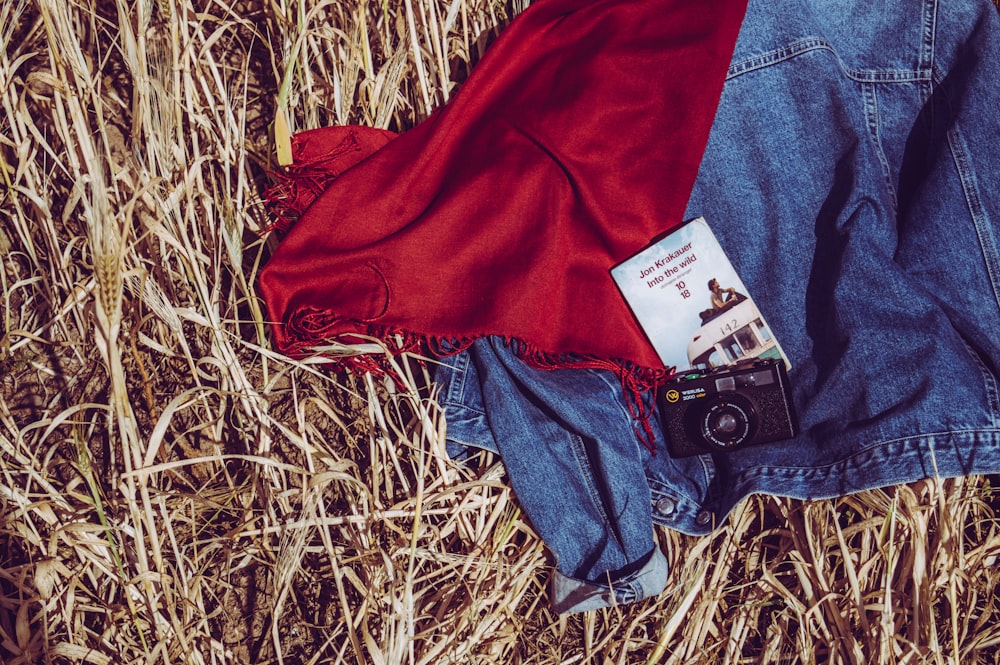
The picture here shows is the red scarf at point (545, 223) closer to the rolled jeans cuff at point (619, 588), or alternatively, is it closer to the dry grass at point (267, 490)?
the dry grass at point (267, 490)

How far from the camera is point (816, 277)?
4.51 ft

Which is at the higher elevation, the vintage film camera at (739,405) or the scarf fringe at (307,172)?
the scarf fringe at (307,172)

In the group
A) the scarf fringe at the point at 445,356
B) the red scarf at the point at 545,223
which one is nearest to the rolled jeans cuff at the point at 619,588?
the scarf fringe at the point at 445,356

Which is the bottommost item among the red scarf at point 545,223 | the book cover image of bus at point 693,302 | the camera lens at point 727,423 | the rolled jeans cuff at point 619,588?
the rolled jeans cuff at point 619,588

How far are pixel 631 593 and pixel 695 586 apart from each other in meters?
0.13

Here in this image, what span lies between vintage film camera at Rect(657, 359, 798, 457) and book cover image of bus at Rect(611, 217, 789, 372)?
0.05 m

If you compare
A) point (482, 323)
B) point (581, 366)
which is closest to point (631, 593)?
point (581, 366)

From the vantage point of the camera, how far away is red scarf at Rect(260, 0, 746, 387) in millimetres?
1370

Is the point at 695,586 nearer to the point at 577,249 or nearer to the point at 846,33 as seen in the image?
the point at 577,249

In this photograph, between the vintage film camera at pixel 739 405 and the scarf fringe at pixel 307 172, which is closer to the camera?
the vintage film camera at pixel 739 405

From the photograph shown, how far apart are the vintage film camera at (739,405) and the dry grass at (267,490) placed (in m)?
0.19

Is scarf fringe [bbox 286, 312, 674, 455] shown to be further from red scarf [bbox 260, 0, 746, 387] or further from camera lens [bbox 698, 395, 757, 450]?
camera lens [bbox 698, 395, 757, 450]

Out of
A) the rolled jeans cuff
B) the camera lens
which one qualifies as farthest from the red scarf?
the rolled jeans cuff

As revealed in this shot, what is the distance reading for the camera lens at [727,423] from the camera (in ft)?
4.31
